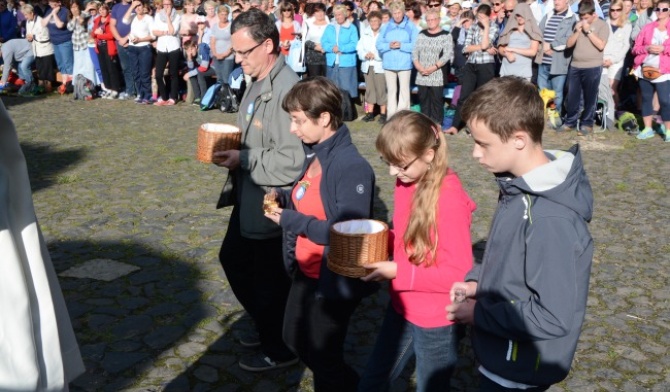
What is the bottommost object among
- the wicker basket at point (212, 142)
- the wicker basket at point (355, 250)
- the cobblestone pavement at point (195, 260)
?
the cobblestone pavement at point (195, 260)

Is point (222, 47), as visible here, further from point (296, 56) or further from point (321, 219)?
point (321, 219)

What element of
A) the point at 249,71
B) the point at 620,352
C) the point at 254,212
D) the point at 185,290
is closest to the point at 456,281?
the point at 254,212

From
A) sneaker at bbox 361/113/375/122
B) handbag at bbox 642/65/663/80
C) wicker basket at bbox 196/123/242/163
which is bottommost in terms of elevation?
sneaker at bbox 361/113/375/122

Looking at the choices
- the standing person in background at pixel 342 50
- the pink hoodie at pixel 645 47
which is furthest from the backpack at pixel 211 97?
the pink hoodie at pixel 645 47

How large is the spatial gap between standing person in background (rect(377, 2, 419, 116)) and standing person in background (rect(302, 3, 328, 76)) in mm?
1469

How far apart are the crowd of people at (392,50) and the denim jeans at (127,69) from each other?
0.12 feet

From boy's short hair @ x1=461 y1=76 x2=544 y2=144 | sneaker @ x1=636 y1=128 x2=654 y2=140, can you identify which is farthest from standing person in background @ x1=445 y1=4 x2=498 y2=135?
boy's short hair @ x1=461 y1=76 x2=544 y2=144

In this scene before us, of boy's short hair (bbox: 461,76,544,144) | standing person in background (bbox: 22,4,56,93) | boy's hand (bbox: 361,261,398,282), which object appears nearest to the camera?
boy's short hair (bbox: 461,76,544,144)

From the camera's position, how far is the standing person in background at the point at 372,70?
1395 centimetres

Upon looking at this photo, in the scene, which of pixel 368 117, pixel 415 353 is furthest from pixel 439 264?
pixel 368 117

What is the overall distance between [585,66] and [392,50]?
323 centimetres

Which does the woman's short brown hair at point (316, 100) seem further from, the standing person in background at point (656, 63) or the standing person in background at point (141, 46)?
the standing person in background at point (141, 46)

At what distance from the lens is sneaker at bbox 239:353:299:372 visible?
4.73m

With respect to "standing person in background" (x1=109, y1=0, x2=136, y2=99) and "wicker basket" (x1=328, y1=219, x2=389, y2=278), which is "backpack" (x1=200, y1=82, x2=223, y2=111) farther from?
"wicker basket" (x1=328, y1=219, x2=389, y2=278)
